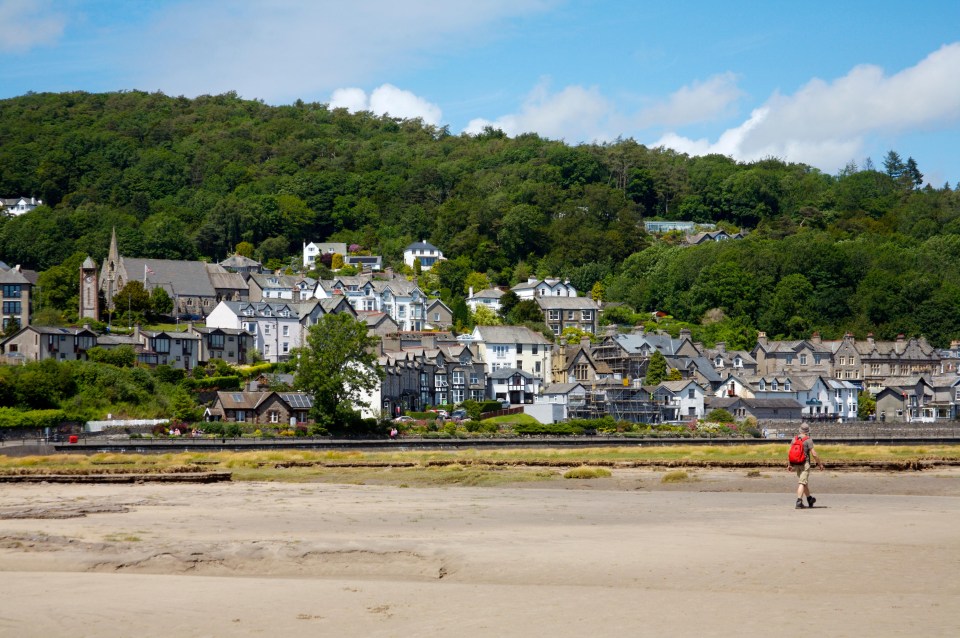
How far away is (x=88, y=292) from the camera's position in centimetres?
8850

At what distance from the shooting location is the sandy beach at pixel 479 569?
1138cm

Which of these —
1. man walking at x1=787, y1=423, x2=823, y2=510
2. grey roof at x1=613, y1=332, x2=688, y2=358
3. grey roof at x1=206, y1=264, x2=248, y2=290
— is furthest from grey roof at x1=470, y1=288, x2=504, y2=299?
man walking at x1=787, y1=423, x2=823, y2=510

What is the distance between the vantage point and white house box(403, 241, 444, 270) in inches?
4951

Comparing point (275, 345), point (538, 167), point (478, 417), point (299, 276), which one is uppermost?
point (538, 167)

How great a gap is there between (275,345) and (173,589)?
73408mm

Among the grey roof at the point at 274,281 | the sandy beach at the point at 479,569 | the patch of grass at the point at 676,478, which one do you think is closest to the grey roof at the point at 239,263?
the grey roof at the point at 274,281

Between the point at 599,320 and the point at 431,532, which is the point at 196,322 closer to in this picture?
the point at 599,320

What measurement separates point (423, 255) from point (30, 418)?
73.8 m

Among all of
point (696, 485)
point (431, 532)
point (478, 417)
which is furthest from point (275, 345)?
point (431, 532)

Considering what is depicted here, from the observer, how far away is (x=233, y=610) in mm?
11922

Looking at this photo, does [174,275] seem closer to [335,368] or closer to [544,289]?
[544,289]

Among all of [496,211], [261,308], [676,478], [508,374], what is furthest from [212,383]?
[496,211]

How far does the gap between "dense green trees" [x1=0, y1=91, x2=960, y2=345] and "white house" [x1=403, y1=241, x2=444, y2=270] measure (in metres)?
1.81

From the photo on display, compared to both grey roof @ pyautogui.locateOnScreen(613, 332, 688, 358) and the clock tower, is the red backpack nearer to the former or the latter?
grey roof @ pyautogui.locateOnScreen(613, 332, 688, 358)
